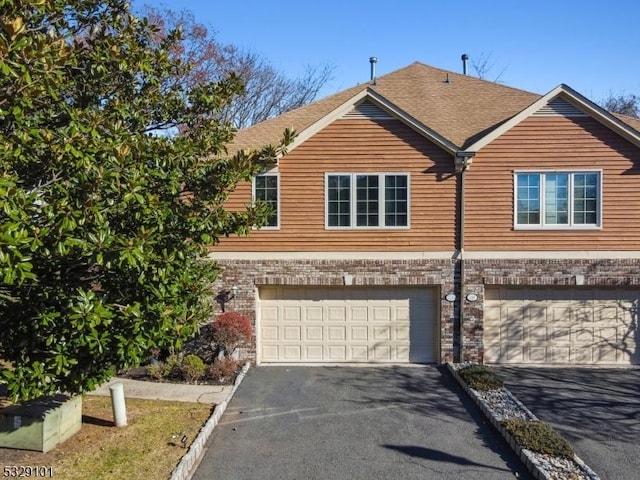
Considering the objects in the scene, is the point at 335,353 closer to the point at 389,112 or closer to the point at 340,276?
the point at 340,276

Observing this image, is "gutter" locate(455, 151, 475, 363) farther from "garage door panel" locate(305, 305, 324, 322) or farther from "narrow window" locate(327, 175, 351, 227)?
"garage door panel" locate(305, 305, 324, 322)

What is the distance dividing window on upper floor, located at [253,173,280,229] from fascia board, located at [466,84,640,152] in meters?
4.98

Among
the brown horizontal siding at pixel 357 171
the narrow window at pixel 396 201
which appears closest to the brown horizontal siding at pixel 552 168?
the brown horizontal siding at pixel 357 171

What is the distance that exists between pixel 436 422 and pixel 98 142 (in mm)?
7075

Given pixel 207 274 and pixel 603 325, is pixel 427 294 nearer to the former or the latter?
pixel 603 325

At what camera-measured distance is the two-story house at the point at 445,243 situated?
12.1 meters

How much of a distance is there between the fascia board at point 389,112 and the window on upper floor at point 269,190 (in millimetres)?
939

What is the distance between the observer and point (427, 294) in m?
12.5

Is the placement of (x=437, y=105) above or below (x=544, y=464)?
above

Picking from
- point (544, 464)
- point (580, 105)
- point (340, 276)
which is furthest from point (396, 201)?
point (544, 464)

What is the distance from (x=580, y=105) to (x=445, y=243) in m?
4.83

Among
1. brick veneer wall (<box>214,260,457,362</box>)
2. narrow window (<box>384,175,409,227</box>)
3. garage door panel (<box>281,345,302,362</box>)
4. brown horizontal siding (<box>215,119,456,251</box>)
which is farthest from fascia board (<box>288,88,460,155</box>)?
garage door panel (<box>281,345,302,362</box>)

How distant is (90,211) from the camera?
15.6 feet

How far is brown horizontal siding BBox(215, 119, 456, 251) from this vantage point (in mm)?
12281
